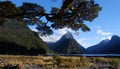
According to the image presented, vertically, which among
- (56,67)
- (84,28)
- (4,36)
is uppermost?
(4,36)

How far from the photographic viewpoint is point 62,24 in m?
12.1

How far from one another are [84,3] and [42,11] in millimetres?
1765

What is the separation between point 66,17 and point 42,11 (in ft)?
2.98

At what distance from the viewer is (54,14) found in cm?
1154

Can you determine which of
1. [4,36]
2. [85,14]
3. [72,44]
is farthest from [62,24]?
[72,44]

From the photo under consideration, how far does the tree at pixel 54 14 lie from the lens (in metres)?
10.8

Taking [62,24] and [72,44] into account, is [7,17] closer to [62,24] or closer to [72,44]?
[62,24]

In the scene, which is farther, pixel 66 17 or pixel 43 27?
pixel 43 27

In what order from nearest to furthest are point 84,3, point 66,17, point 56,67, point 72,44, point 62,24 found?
1. point 84,3
2. point 66,17
3. point 62,24
4. point 56,67
5. point 72,44

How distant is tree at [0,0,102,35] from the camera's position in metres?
10.8

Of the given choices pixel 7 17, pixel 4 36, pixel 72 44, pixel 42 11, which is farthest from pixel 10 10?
pixel 72 44

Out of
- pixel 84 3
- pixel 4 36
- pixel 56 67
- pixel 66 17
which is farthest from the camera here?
pixel 4 36

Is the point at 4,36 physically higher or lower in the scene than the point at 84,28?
higher

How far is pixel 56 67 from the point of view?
13977 mm
